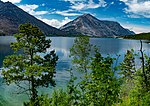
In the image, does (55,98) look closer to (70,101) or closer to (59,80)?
(70,101)

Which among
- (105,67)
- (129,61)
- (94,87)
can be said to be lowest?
(129,61)

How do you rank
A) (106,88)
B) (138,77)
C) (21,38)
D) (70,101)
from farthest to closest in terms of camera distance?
(21,38)
(138,77)
(70,101)
(106,88)

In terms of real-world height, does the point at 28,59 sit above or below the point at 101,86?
below

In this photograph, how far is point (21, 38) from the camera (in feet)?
137

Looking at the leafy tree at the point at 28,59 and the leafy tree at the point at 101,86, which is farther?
the leafy tree at the point at 28,59

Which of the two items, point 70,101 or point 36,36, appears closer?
point 70,101

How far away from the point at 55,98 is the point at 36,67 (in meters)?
22.0

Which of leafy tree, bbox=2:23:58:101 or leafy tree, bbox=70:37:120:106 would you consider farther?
leafy tree, bbox=2:23:58:101

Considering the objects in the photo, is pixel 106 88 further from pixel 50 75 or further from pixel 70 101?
pixel 50 75

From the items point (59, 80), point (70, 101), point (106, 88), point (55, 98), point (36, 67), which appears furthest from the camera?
point (59, 80)

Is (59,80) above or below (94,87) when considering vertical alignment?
below

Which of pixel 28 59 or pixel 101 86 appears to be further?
pixel 28 59

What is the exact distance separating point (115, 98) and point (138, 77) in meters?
5.88

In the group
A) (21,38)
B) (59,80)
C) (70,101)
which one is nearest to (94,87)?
(70,101)
